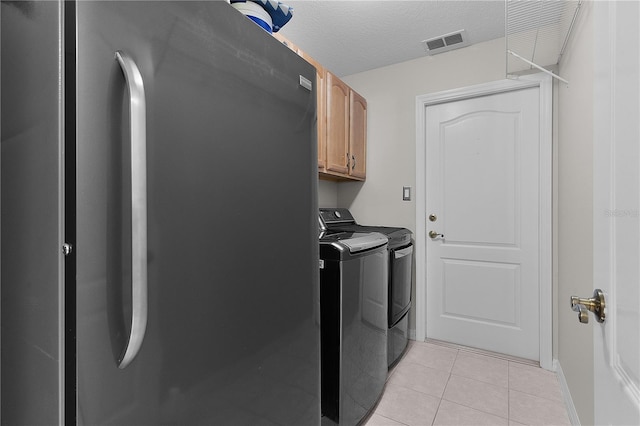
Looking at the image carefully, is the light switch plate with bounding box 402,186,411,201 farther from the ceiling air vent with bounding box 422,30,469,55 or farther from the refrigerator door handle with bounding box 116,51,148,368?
the refrigerator door handle with bounding box 116,51,148,368

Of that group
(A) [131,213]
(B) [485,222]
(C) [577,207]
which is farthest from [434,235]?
(A) [131,213]

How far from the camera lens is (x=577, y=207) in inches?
63.2

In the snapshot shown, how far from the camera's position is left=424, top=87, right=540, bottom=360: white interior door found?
92.2 inches

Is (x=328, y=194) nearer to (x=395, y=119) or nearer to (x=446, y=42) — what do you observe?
(x=395, y=119)

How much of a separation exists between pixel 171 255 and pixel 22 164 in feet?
0.97

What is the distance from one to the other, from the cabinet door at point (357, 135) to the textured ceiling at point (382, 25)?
1.22ft

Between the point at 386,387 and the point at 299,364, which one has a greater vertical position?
the point at 299,364

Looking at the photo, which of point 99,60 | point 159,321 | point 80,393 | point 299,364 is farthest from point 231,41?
point 299,364

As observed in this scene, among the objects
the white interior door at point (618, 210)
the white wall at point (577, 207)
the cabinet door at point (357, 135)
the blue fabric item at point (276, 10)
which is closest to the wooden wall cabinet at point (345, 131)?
the cabinet door at point (357, 135)

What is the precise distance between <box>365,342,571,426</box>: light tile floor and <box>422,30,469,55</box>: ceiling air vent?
2393 mm

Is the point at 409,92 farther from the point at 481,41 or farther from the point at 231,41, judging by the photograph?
the point at 231,41

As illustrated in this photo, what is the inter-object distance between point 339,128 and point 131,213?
2.07 m

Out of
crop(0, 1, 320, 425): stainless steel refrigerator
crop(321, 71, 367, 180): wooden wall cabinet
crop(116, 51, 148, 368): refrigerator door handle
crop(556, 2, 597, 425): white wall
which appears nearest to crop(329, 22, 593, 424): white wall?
crop(556, 2, 597, 425): white wall

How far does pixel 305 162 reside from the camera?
40.8 inches
